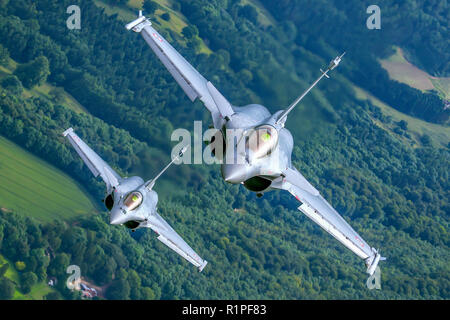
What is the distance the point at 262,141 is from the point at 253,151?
949 mm

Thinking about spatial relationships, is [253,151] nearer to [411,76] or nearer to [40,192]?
[40,192]

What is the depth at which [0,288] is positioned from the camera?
104438mm

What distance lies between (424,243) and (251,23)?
44.3 metres

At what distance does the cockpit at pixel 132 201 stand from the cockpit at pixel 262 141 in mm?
11983

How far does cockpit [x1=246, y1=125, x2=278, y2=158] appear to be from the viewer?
61.4 meters

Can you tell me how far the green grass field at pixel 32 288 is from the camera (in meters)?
105

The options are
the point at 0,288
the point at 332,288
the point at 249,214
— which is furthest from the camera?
the point at 249,214

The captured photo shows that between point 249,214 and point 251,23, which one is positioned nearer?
point 249,214

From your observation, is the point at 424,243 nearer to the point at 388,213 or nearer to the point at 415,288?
the point at 388,213

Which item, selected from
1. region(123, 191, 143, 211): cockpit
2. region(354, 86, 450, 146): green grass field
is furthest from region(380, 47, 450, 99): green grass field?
region(123, 191, 143, 211): cockpit

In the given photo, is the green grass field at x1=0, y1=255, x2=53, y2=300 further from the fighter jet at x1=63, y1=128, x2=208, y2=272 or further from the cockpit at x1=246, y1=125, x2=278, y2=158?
the cockpit at x1=246, y1=125, x2=278, y2=158

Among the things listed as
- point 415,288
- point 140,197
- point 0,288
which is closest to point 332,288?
point 415,288

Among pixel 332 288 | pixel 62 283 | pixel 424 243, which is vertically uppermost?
pixel 62 283

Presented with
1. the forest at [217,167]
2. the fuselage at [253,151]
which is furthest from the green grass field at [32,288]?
the fuselage at [253,151]
